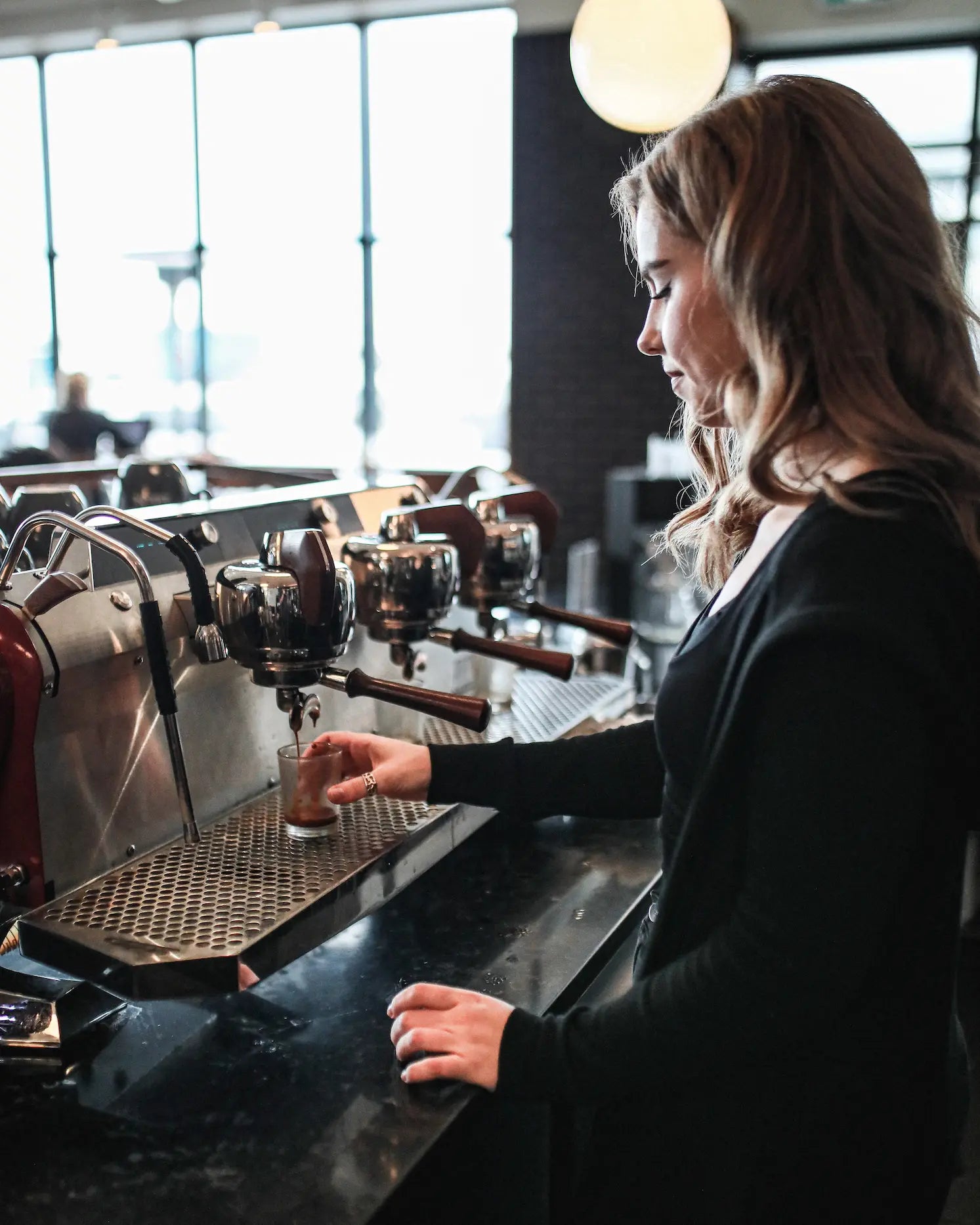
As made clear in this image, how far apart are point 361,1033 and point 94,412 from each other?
570 centimetres

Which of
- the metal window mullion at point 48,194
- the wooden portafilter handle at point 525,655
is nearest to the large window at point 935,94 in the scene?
the metal window mullion at point 48,194

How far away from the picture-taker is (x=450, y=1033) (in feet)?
2.83

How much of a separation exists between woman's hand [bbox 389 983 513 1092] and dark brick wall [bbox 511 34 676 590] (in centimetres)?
592

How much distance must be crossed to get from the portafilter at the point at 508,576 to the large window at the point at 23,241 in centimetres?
692

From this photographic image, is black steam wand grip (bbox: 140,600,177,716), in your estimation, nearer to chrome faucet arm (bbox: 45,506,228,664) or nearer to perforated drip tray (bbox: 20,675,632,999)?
chrome faucet arm (bbox: 45,506,228,664)

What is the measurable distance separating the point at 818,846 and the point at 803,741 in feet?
0.21

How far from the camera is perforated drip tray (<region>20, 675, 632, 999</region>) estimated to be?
891 mm

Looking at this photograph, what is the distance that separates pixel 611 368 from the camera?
696 cm

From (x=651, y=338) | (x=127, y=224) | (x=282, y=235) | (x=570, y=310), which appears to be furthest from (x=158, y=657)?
(x=127, y=224)

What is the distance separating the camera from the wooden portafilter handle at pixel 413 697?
1.16 metres

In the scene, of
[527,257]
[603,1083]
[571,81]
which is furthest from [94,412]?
[603,1083]

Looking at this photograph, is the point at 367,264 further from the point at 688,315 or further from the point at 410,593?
the point at 688,315

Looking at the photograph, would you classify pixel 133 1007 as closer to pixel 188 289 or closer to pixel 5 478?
pixel 5 478

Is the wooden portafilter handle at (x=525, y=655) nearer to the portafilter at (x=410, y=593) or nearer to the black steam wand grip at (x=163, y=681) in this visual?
the portafilter at (x=410, y=593)
